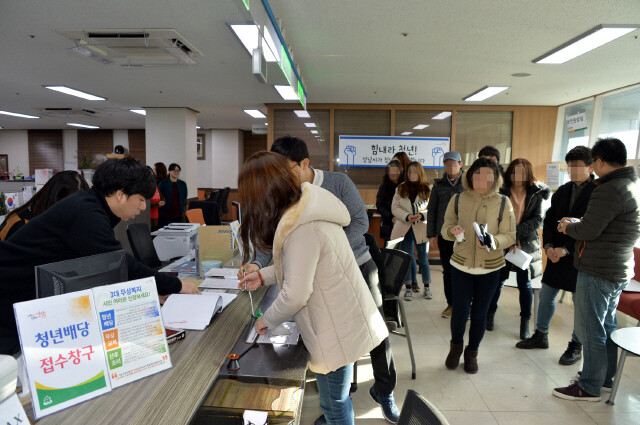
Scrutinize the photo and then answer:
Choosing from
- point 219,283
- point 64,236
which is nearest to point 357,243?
point 219,283

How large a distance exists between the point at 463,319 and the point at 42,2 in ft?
13.0

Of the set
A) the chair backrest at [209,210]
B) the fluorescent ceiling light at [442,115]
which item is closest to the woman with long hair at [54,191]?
the chair backrest at [209,210]

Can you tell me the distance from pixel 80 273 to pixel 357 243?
141cm

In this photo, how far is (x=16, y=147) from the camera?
40.1 ft

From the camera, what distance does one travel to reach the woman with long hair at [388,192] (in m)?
4.62

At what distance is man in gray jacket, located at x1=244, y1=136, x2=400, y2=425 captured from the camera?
209 centimetres

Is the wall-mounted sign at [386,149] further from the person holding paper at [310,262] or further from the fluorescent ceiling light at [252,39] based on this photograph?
the person holding paper at [310,262]

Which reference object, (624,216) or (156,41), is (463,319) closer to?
(624,216)

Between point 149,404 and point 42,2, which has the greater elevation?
point 42,2

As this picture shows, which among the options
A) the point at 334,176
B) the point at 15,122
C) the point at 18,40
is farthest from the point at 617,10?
the point at 15,122

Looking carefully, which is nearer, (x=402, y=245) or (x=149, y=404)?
(x=149, y=404)

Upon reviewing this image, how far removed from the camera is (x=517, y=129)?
23.1 feet

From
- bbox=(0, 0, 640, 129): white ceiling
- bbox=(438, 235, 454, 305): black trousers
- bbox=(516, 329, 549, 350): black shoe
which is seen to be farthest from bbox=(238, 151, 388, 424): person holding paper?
bbox=(438, 235, 454, 305): black trousers

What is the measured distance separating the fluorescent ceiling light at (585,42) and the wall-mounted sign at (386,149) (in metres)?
2.77
